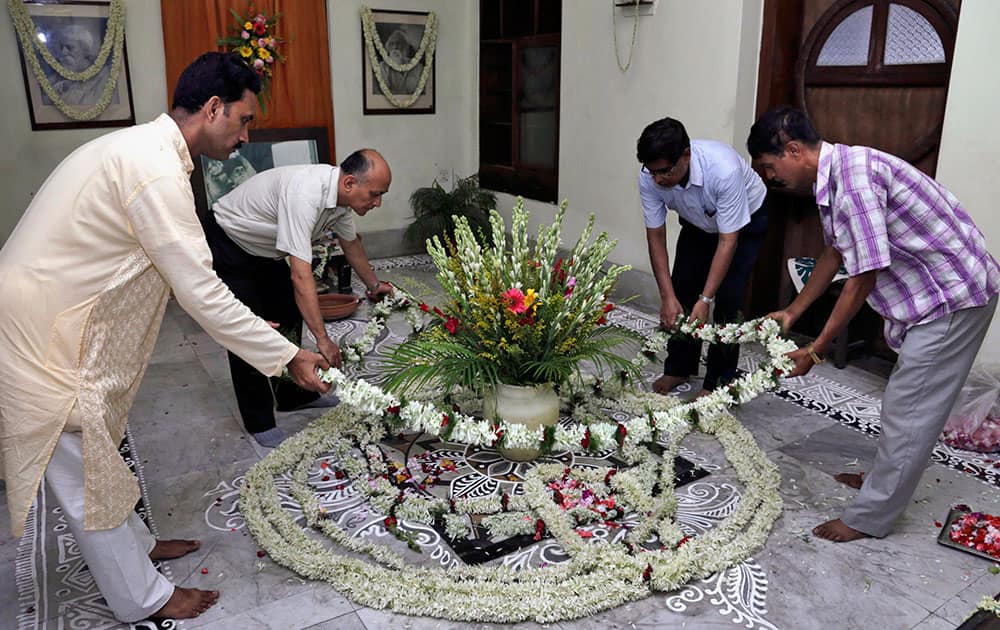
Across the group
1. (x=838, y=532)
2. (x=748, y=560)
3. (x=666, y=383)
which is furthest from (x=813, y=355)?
(x=666, y=383)

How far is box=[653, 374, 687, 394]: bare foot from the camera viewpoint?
404 centimetres

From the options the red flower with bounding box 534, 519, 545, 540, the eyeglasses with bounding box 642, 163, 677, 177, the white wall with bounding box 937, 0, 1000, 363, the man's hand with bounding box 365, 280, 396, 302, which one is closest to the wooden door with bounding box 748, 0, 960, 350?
the white wall with bounding box 937, 0, 1000, 363

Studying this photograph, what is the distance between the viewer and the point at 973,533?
267 centimetres

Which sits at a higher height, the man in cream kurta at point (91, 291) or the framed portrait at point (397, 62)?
the framed portrait at point (397, 62)

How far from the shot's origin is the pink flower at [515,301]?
282 centimetres

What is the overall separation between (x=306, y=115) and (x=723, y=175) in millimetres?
4383

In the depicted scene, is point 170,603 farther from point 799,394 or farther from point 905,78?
point 905,78

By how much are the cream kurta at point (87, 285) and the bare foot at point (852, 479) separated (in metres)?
2.52

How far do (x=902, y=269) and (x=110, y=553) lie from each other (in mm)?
2627

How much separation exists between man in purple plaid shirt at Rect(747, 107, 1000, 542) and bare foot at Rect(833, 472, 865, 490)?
410mm

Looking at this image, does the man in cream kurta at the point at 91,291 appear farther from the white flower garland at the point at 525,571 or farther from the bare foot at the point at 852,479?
the bare foot at the point at 852,479

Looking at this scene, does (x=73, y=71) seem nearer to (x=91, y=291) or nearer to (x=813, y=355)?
(x=91, y=291)

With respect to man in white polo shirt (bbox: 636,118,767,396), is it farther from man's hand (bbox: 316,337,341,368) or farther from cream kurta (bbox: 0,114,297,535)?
cream kurta (bbox: 0,114,297,535)

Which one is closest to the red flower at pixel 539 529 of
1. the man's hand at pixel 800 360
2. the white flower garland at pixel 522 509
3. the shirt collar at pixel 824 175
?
the white flower garland at pixel 522 509
